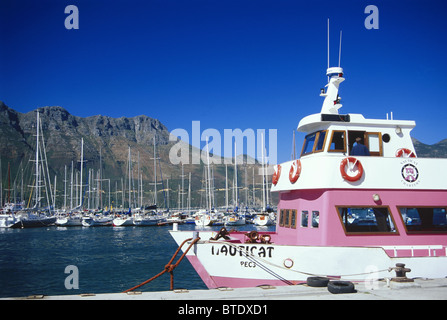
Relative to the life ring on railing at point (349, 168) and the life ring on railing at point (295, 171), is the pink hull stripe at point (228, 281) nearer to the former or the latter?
the life ring on railing at point (295, 171)

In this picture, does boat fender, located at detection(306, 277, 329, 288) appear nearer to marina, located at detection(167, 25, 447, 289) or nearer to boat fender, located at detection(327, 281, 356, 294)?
boat fender, located at detection(327, 281, 356, 294)

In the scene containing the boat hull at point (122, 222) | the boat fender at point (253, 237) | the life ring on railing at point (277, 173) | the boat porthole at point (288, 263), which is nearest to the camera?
the boat porthole at point (288, 263)

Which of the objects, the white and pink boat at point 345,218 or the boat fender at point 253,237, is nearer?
the white and pink boat at point 345,218

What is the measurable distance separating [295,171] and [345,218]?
252cm

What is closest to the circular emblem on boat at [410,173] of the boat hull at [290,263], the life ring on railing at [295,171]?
the boat hull at [290,263]

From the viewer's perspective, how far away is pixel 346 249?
1174cm

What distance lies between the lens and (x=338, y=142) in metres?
13.8

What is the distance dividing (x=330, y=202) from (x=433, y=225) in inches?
182

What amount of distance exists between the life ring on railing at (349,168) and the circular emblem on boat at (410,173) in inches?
67.5

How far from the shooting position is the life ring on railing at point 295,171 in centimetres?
1339

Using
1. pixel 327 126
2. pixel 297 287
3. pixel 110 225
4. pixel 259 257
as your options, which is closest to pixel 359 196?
pixel 327 126
